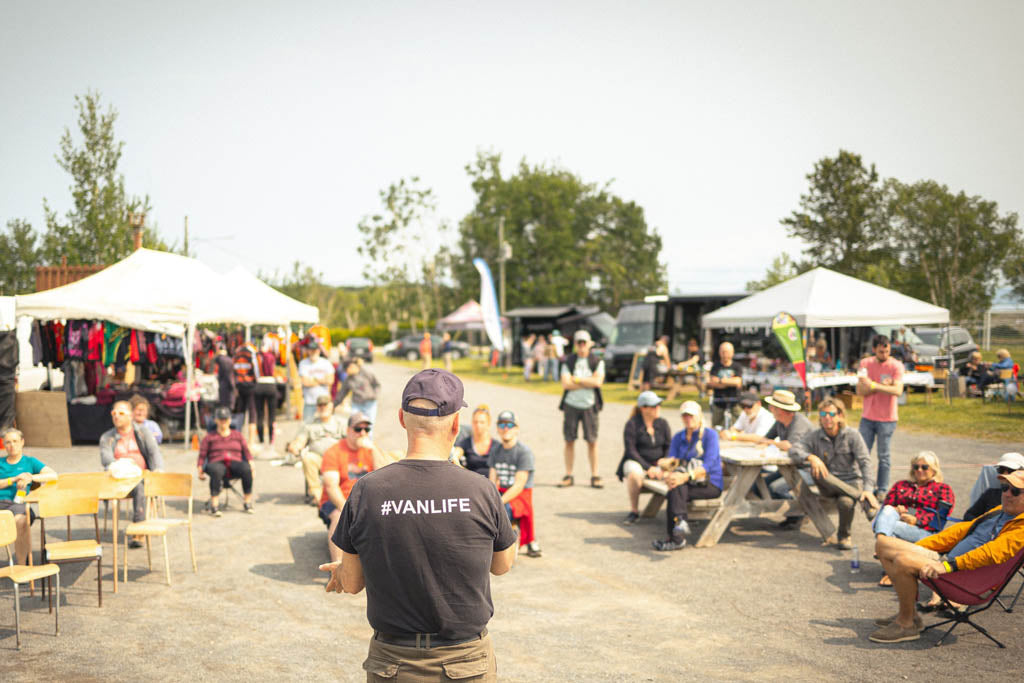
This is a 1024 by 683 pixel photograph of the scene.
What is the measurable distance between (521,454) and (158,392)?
979 cm

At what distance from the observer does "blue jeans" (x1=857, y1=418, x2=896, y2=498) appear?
365 inches

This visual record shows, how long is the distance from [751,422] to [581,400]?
7.24 ft

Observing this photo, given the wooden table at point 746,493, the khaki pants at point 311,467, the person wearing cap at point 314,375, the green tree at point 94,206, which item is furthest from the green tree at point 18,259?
the wooden table at point 746,493

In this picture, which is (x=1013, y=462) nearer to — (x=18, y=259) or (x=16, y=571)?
(x=16, y=571)

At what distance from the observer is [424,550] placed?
7.98 feet

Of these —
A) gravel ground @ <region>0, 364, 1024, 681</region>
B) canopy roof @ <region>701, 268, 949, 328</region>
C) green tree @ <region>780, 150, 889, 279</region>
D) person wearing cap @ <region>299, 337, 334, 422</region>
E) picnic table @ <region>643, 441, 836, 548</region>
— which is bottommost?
gravel ground @ <region>0, 364, 1024, 681</region>

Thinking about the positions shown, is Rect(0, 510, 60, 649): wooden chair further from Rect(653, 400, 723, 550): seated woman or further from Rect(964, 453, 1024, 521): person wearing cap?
Rect(964, 453, 1024, 521): person wearing cap

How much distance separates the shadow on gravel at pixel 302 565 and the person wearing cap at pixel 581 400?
3.63 meters

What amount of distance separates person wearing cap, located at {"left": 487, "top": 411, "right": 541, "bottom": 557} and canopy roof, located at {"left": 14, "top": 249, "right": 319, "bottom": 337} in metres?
7.91

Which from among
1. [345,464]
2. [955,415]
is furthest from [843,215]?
[345,464]

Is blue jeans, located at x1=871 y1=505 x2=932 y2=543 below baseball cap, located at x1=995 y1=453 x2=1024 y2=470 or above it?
below

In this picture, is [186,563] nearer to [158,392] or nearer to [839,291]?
[158,392]

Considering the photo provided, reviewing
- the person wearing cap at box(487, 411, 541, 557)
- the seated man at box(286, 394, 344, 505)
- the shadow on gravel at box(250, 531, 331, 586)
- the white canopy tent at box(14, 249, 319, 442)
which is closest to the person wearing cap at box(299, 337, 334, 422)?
the white canopy tent at box(14, 249, 319, 442)

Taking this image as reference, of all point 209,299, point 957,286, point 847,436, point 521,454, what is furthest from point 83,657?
point 957,286
